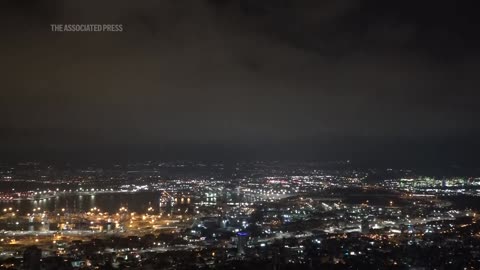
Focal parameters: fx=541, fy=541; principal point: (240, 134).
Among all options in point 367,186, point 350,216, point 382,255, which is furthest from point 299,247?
point 367,186

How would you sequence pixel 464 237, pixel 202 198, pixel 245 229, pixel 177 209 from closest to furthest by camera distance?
pixel 464 237 < pixel 245 229 < pixel 177 209 < pixel 202 198

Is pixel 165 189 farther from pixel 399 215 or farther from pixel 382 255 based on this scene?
pixel 382 255

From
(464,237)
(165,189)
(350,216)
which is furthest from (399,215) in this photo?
(165,189)

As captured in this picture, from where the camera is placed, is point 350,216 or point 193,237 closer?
point 193,237

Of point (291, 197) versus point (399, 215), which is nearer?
point (399, 215)

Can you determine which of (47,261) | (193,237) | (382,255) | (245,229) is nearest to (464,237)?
(382,255)

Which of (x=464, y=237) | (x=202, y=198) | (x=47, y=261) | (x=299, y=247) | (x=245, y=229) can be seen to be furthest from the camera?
(x=202, y=198)

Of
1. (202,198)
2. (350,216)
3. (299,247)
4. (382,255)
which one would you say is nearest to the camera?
(382,255)

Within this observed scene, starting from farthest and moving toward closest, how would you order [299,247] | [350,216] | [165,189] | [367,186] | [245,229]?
[367,186] < [165,189] < [350,216] < [245,229] < [299,247]

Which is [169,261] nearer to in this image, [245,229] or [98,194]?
[245,229]
